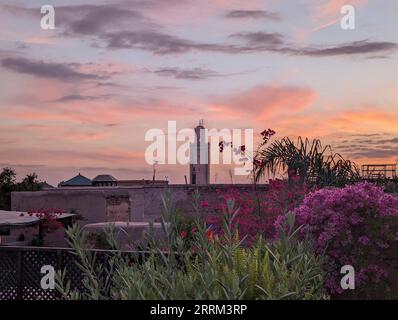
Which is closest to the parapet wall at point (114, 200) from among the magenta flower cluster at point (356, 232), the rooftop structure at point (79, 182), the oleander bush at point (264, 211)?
the oleander bush at point (264, 211)

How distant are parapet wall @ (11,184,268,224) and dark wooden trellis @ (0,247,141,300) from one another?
1127 cm

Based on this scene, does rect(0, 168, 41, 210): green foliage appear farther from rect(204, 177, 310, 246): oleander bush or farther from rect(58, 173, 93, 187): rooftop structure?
rect(204, 177, 310, 246): oleander bush

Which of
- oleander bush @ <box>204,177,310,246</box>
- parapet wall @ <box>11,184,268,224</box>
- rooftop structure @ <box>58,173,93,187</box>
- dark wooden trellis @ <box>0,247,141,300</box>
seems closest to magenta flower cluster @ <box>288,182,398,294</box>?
oleander bush @ <box>204,177,310,246</box>

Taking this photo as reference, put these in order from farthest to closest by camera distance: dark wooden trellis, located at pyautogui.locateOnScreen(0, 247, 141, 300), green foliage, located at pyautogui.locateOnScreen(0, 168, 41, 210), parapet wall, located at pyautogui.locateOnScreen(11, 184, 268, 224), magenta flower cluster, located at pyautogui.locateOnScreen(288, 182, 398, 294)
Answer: green foliage, located at pyautogui.locateOnScreen(0, 168, 41, 210) → parapet wall, located at pyautogui.locateOnScreen(11, 184, 268, 224) → dark wooden trellis, located at pyautogui.locateOnScreen(0, 247, 141, 300) → magenta flower cluster, located at pyautogui.locateOnScreen(288, 182, 398, 294)

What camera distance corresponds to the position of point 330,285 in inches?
339

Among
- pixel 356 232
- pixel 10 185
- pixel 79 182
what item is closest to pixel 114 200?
pixel 10 185

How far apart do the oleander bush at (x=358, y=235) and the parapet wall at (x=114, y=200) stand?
1369 centimetres

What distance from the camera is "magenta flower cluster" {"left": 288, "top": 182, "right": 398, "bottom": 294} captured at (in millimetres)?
8688

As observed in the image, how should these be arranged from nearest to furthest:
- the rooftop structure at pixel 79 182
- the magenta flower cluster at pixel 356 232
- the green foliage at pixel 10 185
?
the magenta flower cluster at pixel 356 232
the green foliage at pixel 10 185
the rooftop structure at pixel 79 182

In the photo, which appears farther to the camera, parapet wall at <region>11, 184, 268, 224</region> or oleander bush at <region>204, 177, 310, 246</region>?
parapet wall at <region>11, 184, 268, 224</region>

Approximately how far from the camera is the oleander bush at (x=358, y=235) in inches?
342

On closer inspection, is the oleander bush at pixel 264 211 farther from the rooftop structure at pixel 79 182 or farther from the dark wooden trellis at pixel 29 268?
the rooftop structure at pixel 79 182

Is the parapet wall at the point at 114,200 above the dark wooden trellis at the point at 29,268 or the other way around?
above

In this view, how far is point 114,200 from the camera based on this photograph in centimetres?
2370
